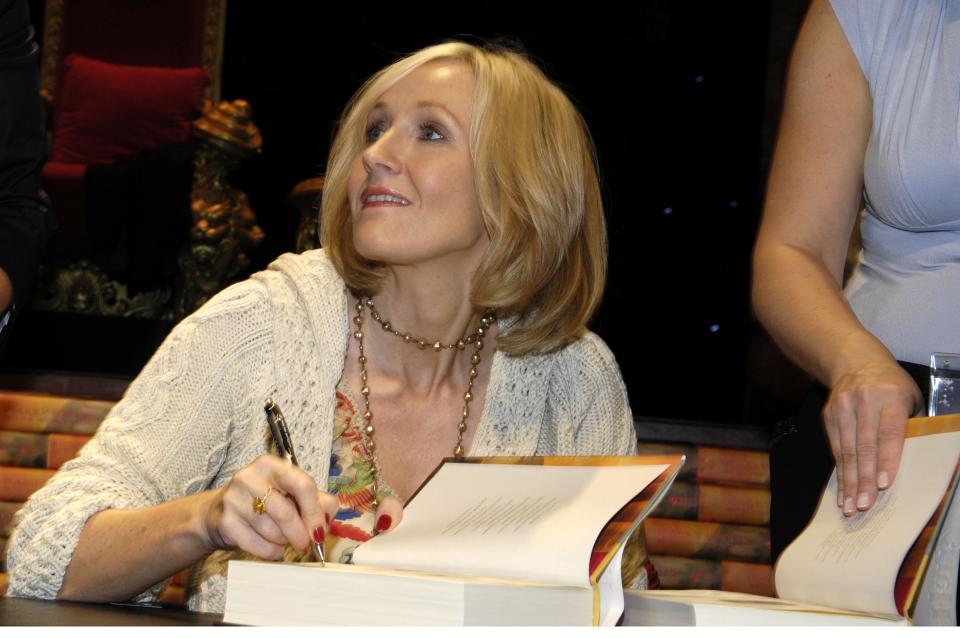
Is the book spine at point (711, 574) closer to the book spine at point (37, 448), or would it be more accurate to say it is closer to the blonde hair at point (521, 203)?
the blonde hair at point (521, 203)

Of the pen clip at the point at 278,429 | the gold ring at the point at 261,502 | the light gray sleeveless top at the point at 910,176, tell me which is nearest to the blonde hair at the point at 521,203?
the light gray sleeveless top at the point at 910,176

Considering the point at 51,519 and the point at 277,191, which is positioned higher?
the point at 51,519

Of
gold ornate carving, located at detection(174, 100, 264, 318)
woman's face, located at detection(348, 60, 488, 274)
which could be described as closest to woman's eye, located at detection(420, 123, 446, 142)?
woman's face, located at detection(348, 60, 488, 274)

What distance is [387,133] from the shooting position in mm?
1668

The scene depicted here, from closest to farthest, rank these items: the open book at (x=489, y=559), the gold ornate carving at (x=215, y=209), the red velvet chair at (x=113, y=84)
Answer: the open book at (x=489, y=559) < the gold ornate carving at (x=215, y=209) < the red velvet chair at (x=113, y=84)

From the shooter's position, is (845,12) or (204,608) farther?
(204,608)

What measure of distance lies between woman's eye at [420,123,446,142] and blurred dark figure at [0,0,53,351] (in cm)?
51

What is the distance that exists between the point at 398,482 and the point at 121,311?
2.77 metres

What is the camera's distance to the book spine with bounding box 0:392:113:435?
8.15ft

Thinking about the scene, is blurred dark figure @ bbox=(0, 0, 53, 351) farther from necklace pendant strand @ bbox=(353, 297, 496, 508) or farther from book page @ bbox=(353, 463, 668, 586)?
book page @ bbox=(353, 463, 668, 586)

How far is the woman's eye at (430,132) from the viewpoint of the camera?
1.67 metres

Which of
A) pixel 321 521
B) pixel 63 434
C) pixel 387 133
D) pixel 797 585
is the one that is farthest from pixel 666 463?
pixel 63 434

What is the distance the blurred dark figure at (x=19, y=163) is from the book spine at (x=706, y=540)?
156 cm
